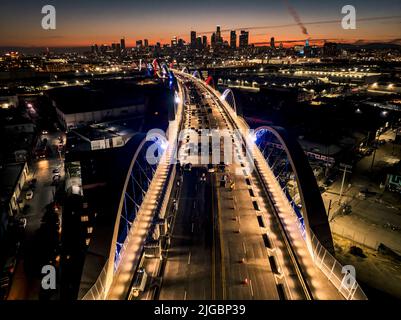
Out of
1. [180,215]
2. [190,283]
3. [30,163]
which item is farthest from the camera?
[30,163]

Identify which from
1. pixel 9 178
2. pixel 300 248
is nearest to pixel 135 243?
pixel 300 248

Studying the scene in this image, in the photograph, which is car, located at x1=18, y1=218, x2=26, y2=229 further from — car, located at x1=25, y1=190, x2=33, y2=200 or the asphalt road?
the asphalt road

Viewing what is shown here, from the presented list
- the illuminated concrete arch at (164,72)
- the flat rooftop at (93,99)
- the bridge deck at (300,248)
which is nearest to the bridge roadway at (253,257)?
the bridge deck at (300,248)

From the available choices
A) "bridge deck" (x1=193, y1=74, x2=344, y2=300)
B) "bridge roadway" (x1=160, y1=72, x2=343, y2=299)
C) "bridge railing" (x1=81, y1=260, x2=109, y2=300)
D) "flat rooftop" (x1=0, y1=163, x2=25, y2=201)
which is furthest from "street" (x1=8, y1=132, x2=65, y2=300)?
"bridge deck" (x1=193, y1=74, x2=344, y2=300)

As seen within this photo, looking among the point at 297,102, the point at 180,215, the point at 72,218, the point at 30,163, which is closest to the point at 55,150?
the point at 30,163

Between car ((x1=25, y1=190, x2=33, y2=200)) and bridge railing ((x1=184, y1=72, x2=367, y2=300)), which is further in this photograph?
car ((x1=25, y1=190, x2=33, y2=200))

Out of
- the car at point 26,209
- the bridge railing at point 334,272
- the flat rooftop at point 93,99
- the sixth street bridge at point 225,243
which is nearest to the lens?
the bridge railing at point 334,272

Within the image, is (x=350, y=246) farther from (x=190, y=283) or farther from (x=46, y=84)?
(x=46, y=84)

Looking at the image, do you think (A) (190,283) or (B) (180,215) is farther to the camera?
(B) (180,215)

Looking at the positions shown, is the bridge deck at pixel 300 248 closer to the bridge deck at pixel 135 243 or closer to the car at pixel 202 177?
→ the car at pixel 202 177
